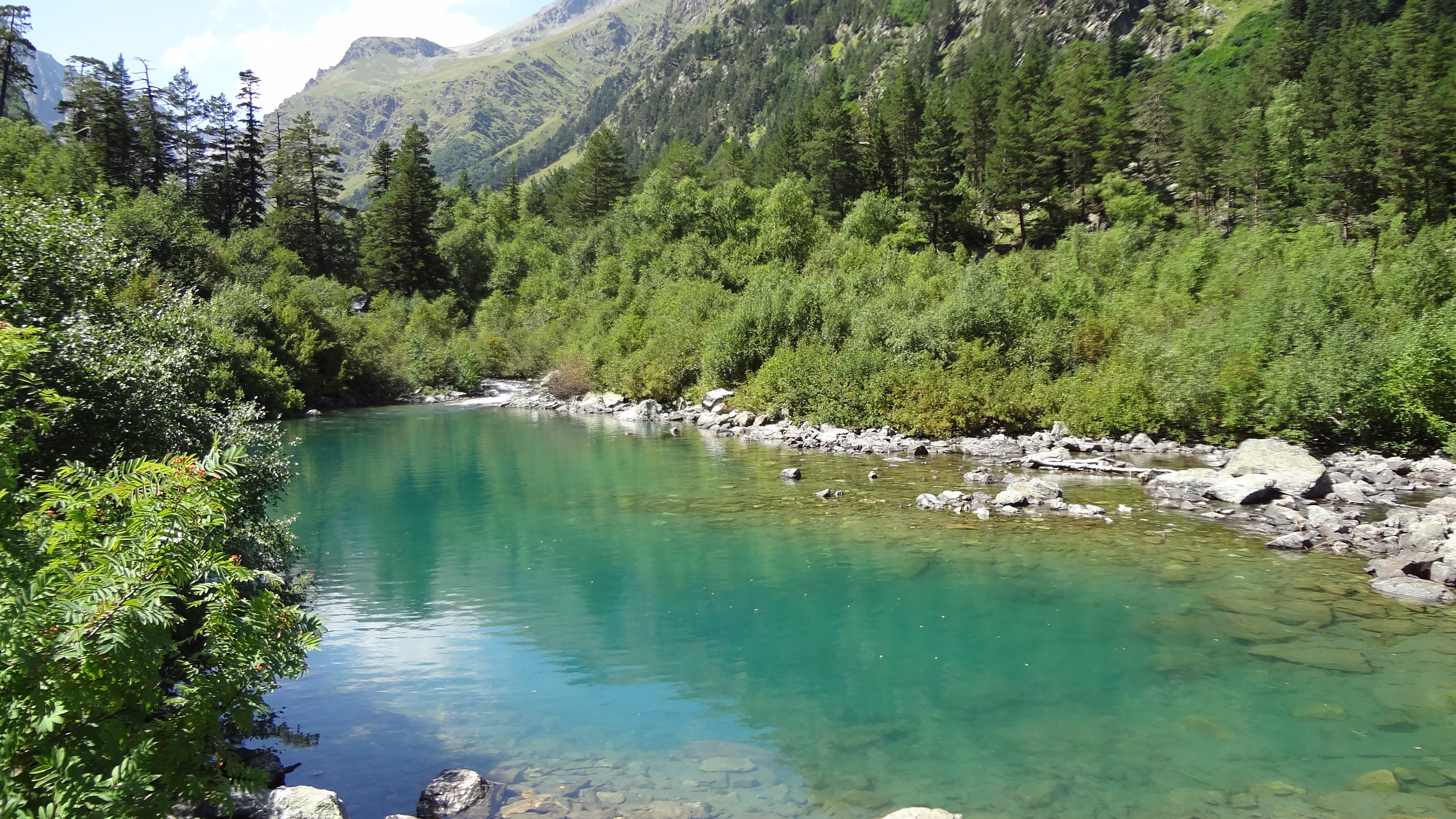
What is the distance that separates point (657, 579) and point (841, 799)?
9.50m

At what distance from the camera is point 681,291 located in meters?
63.1

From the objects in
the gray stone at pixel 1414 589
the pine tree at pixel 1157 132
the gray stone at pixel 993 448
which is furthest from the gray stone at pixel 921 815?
the pine tree at pixel 1157 132

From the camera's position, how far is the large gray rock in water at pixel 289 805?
8.05 meters

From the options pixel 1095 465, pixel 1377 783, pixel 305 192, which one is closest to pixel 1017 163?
pixel 1095 465

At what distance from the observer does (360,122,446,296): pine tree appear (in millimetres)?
86062

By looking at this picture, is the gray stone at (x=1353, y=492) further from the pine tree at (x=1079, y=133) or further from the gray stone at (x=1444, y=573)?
the pine tree at (x=1079, y=133)

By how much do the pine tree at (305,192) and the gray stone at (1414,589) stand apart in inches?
3621

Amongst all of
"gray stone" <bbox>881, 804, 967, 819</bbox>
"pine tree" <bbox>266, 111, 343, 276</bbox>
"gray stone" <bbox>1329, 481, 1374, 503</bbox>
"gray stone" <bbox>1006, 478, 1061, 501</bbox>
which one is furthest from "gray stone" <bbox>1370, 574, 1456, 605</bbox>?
"pine tree" <bbox>266, 111, 343, 276</bbox>

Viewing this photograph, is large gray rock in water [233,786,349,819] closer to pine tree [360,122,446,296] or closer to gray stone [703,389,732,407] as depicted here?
gray stone [703,389,732,407]

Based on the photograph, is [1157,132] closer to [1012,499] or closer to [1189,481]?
[1189,481]

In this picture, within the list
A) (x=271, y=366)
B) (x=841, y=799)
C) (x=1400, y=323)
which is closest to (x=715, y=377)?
(x=271, y=366)

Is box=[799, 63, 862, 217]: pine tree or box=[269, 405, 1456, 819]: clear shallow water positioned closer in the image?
box=[269, 405, 1456, 819]: clear shallow water

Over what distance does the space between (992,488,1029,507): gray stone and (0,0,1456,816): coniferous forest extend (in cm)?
1222

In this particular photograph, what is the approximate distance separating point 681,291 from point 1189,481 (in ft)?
148
